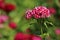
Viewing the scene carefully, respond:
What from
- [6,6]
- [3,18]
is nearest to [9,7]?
[6,6]

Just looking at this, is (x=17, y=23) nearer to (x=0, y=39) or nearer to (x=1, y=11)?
(x=1, y=11)

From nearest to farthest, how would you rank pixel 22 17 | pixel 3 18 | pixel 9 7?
pixel 3 18, pixel 9 7, pixel 22 17

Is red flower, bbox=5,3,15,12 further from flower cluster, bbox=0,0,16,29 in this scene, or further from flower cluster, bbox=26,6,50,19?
flower cluster, bbox=26,6,50,19

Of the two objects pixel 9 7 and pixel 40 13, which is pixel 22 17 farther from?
pixel 40 13

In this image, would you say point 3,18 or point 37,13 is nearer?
point 37,13

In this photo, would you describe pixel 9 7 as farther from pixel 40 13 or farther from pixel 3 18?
pixel 40 13

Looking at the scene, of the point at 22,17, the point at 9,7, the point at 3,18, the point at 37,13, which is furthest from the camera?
the point at 22,17

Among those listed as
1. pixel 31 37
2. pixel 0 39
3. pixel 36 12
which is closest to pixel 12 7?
pixel 0 39

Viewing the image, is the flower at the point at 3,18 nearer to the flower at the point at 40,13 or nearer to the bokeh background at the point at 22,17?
the bokeh background at the point at 22,17

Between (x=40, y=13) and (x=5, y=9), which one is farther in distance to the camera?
(x=5, y=9)

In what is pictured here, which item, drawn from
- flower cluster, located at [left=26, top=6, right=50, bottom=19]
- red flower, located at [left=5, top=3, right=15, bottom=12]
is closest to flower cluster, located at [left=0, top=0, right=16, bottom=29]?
red flower, located at [left=5, top=3, right=15, bottom=12]

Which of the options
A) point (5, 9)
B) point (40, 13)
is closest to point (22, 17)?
point (5, 9)

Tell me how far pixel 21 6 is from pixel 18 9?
0.13 meters

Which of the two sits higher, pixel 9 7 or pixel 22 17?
pixel 9 7
